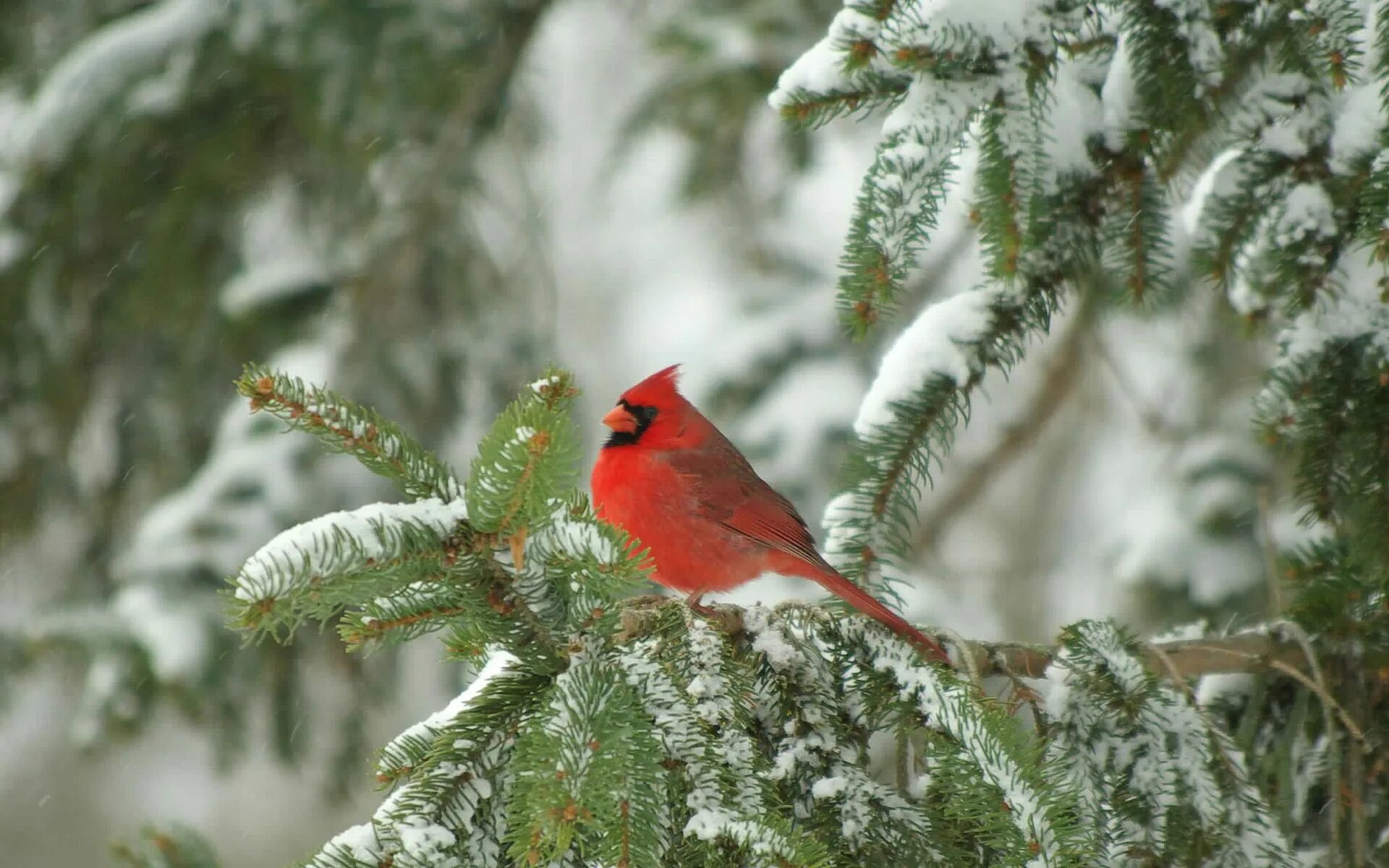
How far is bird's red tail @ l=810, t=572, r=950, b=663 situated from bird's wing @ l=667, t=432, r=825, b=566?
28cm

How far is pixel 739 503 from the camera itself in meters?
3.08

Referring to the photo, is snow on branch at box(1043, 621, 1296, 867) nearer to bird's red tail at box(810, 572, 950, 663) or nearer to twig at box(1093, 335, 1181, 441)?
bird's red tail at box(810, 572, 950, 663)

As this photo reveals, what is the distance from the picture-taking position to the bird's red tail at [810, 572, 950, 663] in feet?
5.68

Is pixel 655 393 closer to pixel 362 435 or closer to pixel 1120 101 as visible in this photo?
pixel 1120 101

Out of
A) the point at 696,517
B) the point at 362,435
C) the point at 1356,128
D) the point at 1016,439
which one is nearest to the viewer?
the point at 362,435

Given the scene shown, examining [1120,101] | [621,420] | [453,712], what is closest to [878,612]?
[453,712]

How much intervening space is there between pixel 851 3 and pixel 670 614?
3.18ft

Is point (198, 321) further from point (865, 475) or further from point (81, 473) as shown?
point (865, 475)

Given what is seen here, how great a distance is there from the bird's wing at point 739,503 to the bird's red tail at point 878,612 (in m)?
0.28

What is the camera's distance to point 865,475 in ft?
7.08

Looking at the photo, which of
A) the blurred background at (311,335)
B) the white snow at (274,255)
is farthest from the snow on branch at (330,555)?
the white snow at (274,255)

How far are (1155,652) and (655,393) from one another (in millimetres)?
1716

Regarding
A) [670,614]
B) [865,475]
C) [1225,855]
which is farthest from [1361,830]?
[670,614]

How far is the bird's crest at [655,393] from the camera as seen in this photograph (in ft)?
10.7
